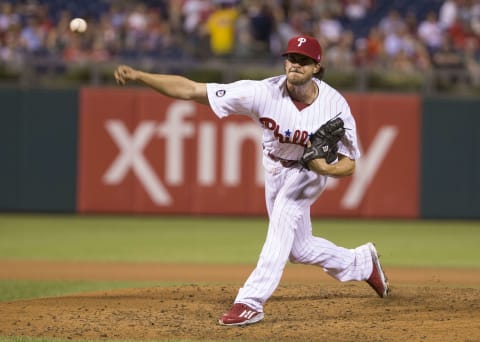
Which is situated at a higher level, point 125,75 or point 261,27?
point 261,27

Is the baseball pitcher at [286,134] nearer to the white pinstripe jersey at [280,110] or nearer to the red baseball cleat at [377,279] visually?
the white pinstripe jersey at [280,110]

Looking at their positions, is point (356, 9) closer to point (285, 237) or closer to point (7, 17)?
point (7, 17)

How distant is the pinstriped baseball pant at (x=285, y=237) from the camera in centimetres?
586

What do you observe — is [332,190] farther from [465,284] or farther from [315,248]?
[315,248]

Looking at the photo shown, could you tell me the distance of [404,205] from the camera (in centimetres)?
1406

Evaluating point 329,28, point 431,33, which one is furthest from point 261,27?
point 431,33

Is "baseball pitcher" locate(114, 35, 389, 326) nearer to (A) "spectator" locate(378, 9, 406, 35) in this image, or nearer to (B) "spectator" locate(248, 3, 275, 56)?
(B) "spectator" locate(248, 3, 275, 56)

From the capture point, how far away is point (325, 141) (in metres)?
5.79

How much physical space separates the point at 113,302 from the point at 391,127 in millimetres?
8291

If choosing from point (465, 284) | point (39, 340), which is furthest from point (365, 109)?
point (39, 340)

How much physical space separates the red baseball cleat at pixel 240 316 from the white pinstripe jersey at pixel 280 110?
107cm

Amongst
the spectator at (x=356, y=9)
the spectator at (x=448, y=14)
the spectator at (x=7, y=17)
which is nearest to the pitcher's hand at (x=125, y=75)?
the spectator at (x=7, y=17)

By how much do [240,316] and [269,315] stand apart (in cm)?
47

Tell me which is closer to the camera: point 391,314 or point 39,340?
point 39,340
